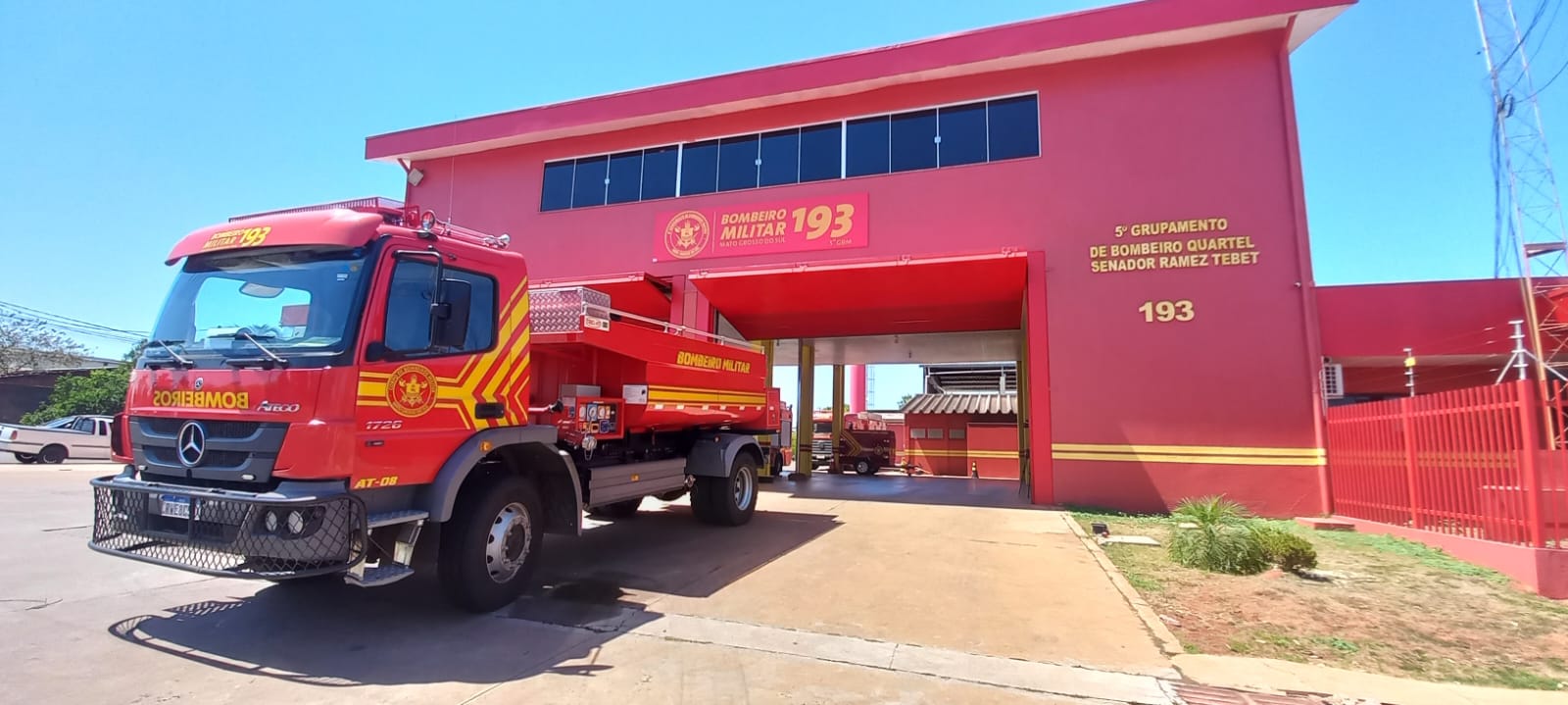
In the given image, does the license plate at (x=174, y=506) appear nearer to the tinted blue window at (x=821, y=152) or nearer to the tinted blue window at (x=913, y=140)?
the tinted blue window at (x=821, y=152)

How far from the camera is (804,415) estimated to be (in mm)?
21656

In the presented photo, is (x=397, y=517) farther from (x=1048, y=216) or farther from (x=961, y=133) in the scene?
(x=961, y=133)

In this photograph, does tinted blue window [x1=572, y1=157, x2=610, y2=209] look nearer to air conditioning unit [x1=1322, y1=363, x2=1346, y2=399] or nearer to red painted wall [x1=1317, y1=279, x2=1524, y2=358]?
red painted wall [x1=1317, y1=279, x2=1524, y2=358]

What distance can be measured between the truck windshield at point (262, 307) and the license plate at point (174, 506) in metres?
0.89

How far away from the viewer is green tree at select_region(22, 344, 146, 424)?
99.8ft

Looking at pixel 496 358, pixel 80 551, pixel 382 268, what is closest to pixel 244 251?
pixel 382 268

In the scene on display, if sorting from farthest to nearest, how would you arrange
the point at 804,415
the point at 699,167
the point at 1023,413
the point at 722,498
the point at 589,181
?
the point at 804,415, the point at 1023,413, the point at 589,181, the point at 699,167, the point at 722,498

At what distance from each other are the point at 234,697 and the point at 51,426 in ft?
83.3

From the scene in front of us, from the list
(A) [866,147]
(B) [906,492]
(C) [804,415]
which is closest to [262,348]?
(A) [866,147]

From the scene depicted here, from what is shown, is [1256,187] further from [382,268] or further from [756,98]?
[382,268]

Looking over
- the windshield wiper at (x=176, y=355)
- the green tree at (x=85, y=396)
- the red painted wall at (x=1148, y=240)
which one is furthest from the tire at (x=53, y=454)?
the red painted wall at (x=1148, y=240)

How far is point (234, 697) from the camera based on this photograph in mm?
3830

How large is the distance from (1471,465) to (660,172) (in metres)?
14.4

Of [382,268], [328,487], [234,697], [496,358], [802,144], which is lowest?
[234,697]
